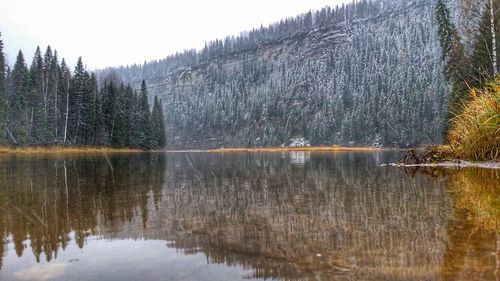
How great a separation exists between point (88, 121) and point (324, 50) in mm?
119622

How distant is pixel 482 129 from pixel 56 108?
66314 millimetres

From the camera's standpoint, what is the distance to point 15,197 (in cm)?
782

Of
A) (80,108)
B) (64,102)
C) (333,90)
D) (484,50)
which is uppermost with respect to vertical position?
(333,90)

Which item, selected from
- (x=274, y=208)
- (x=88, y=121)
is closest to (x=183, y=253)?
(x=274, y=208)

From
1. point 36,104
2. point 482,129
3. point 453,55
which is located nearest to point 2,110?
point 36,104

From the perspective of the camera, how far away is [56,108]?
65.8m

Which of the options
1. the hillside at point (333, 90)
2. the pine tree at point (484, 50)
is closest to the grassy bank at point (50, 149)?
the pine tree at point (484, 50)

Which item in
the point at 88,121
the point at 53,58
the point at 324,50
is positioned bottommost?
the point at 88,121

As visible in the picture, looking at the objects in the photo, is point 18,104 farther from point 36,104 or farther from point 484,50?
point 484,50

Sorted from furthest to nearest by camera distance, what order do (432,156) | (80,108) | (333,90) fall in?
(333,90)
(80,108)
(432,156)

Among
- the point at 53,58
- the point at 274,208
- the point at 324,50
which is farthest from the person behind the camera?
the point at 324,50

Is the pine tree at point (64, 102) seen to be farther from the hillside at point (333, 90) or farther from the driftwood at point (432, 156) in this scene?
the hillside at point (333, 90)

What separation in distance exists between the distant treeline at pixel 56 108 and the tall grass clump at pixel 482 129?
192 ft

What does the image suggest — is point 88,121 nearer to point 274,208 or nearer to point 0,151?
point 0,151
